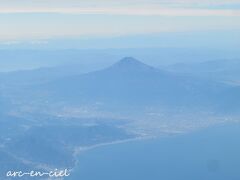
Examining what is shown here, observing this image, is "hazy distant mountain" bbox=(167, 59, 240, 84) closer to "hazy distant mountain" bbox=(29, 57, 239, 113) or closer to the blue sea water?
"hazy distant mountain" bbox=(29, 57, 239, 113)

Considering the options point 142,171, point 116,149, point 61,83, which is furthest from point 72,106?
point 142,171

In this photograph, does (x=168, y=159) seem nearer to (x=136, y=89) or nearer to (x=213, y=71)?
(x=136, y=89)

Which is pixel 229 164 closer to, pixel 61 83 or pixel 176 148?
pixel 176 148

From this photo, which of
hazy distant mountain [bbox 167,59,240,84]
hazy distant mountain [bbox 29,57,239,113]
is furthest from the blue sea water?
hazy distant mountain [bbox 167,59,240,84]

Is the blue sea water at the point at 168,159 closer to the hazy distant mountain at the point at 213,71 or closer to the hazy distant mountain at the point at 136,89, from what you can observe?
the hazy distant mountain at the point at 136,89

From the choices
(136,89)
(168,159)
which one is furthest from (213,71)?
(168,159)
